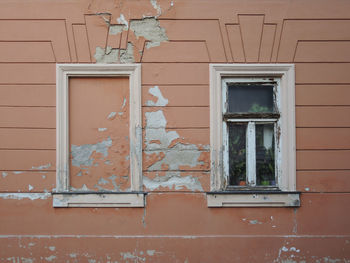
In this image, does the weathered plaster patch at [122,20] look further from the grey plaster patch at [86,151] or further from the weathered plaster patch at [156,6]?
the grey plaster patch at [86,151]

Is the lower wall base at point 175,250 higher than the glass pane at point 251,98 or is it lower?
lower

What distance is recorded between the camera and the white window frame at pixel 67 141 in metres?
4.22

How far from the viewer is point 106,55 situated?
4.27 meters

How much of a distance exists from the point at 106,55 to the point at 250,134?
5.90ft

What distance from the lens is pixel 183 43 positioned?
4.26 meters

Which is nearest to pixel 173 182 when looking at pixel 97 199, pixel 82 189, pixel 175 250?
pixel 175 250

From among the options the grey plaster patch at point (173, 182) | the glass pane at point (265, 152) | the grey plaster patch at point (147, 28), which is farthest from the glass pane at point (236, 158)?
the grey plaster patch at point (147, 28)

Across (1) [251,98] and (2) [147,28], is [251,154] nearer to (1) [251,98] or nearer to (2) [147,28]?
(1) [251,98]

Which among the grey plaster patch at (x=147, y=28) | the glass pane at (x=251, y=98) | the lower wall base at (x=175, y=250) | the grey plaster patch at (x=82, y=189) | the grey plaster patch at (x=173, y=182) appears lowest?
the lower wall base at (x=175, y=250)

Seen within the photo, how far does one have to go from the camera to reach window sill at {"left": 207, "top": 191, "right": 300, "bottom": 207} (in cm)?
421

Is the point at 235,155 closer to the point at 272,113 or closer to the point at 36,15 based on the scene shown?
the point at 272,113

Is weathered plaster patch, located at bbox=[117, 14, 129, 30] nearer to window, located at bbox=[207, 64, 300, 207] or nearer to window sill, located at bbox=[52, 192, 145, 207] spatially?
window, located at bbox=[207, 64, 300, 207]

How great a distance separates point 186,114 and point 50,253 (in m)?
2.06

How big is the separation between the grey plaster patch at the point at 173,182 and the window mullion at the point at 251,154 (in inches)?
23.1
